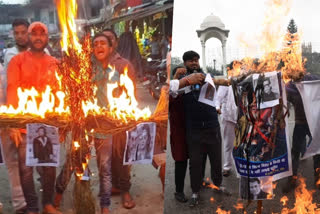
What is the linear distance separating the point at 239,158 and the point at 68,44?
1480 millimetres

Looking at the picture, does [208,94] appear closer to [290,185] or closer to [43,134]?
[290,185]

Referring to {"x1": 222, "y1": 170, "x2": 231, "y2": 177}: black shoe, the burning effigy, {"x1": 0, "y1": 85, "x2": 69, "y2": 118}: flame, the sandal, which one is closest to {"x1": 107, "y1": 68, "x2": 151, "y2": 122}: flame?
the burning effigy

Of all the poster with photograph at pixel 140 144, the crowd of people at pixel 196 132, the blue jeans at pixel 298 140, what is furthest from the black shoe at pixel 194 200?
the poster with photograph at pixel 140 144

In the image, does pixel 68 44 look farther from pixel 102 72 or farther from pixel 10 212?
pixel 10 212

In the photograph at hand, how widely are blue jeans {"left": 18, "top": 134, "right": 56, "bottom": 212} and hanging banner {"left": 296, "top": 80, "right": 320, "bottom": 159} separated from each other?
2336 mm

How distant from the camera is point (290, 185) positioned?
3.21 meters

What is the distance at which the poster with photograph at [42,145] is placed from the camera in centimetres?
206

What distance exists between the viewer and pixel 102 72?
6.70ft

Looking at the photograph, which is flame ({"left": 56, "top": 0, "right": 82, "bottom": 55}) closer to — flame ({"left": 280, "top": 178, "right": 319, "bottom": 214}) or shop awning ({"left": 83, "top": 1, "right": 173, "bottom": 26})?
shop awning ({"left": 83, "top": 1, "right": 173, "bottom": 26})

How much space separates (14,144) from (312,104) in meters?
2.61

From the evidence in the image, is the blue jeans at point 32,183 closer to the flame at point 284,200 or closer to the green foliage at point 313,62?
the flame at point 284,200

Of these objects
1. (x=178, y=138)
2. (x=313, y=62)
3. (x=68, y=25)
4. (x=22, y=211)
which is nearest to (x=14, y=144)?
(x=22, y=211)

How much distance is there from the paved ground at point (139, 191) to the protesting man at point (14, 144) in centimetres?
5

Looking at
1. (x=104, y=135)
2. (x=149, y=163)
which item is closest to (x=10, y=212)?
(x=104, y=135)
